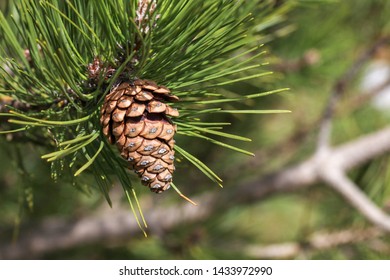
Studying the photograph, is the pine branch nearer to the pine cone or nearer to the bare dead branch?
the bare dead branch

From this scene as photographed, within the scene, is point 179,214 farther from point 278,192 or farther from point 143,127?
point 143,127

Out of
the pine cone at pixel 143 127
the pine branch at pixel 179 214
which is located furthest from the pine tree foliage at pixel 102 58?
the pine branch at pixel 179 214

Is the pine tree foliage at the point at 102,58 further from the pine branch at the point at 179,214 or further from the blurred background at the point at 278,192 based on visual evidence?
the pine branch at the point at 179,214

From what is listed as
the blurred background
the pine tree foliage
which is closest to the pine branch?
the blurred background

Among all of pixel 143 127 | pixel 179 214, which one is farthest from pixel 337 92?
pixel 143 127

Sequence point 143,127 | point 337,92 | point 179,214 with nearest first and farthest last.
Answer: point 143,127, point 337,92, point 179,214

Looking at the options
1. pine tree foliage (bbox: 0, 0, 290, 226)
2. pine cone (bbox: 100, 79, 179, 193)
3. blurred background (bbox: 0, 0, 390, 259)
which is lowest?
blurred background (bbox: 0, 0, 390, 259)

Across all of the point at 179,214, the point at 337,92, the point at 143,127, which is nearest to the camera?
the point at 143,127
